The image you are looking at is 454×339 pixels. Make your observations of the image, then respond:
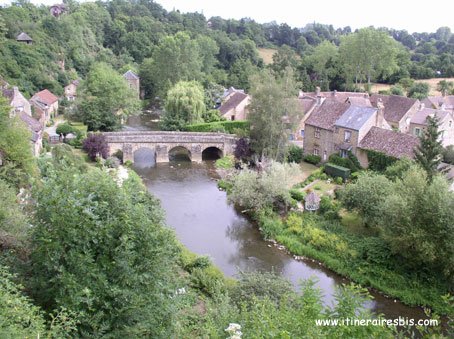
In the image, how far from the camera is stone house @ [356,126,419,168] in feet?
119

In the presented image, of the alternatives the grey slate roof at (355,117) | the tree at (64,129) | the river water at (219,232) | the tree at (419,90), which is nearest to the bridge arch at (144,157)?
the river water at (219,232)

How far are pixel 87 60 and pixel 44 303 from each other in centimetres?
7510

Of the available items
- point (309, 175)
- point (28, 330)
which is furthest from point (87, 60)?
point (28, 330)

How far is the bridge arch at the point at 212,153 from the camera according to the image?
157 feet

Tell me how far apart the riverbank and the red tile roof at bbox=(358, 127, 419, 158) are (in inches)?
318

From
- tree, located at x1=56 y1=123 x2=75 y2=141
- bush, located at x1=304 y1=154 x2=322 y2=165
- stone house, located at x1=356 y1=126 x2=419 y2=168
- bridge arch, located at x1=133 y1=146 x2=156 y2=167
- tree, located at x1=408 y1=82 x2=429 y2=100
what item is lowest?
bridge arch, located at x1=133 y1=146 x2=156 y2=167

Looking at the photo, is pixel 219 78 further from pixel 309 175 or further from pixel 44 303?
pixel 44 303

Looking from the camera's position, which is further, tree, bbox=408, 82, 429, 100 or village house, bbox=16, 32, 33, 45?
tree, bbox=408, 82, 429, 100

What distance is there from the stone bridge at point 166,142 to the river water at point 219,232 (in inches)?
86.7

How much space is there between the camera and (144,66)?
7981cm

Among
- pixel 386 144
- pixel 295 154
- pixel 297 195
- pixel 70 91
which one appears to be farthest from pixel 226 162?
pixel 70 91

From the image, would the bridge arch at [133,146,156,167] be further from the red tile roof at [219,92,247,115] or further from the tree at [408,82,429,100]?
the tree at [408,82,429,100]

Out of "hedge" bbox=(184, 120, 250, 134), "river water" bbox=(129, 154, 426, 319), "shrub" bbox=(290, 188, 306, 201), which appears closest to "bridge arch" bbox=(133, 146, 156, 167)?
"river water" bbox=(129, 154, 426, 319)

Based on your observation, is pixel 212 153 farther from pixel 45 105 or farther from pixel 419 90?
pixel 419 90
